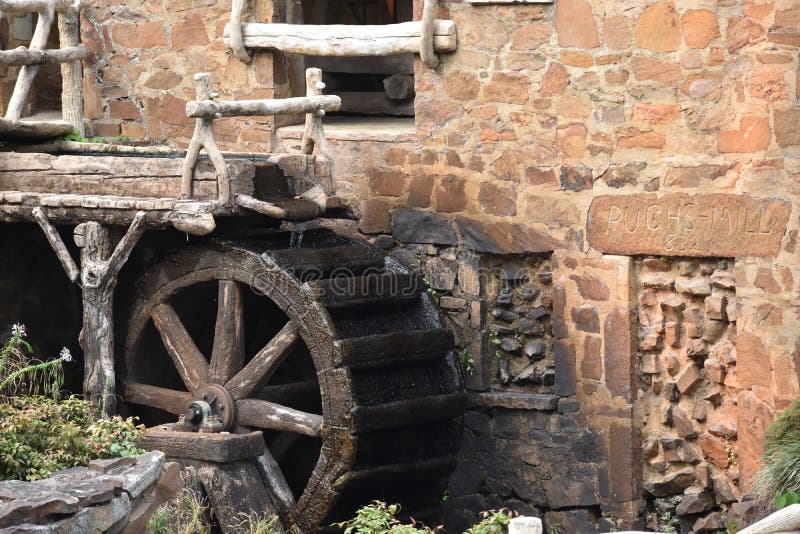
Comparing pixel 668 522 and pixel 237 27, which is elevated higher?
pixel 237 27

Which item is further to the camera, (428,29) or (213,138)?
(428,29)

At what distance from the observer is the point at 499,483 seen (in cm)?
829

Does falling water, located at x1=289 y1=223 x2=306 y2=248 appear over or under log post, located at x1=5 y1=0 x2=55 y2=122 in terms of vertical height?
under

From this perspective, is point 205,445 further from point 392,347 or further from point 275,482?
point 392,347

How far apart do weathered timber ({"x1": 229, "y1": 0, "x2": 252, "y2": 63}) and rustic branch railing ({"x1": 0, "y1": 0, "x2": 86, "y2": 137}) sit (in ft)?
3.57

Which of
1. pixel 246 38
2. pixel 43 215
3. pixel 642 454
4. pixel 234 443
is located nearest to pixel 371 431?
pixel 234 443

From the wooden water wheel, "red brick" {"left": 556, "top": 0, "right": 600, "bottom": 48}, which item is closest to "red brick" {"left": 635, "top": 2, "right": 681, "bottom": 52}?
"red brick" {"left": 556, "top": 0, "right": 600, "bottom": 48}

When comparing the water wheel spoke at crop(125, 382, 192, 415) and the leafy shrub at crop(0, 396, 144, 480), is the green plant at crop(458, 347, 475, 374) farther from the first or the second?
the leafy shrub at crop(0, 396, 144, 480)

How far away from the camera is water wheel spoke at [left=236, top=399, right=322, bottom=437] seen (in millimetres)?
7684

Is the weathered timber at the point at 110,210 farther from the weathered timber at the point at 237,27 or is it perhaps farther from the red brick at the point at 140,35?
the red brick at the point at 140,35

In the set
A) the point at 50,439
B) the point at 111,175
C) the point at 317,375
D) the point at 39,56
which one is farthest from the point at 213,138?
the point at 50,439

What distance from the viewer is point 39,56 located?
8.73 meters

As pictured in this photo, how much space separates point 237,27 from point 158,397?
222cm

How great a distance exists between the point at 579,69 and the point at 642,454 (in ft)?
6.67
